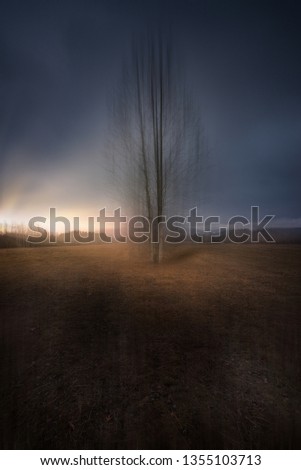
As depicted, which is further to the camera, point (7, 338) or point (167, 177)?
point (167, 177)

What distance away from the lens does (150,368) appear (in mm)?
3293

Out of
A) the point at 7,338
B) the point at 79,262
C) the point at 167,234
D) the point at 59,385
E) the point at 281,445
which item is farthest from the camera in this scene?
the point at 167,234

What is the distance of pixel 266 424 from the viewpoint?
243 centimetres

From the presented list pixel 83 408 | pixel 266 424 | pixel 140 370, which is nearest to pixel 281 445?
pixel 266 424

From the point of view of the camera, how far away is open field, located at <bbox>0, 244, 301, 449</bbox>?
2.32 metres

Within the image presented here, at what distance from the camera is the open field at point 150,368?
2324 mm

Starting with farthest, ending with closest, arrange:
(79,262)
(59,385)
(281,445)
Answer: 1. (79,262)
2. (59,385)
3. (281,445)

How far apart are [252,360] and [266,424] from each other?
1.14m

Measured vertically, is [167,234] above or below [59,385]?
above

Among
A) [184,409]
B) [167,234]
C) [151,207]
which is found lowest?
[184,409]
